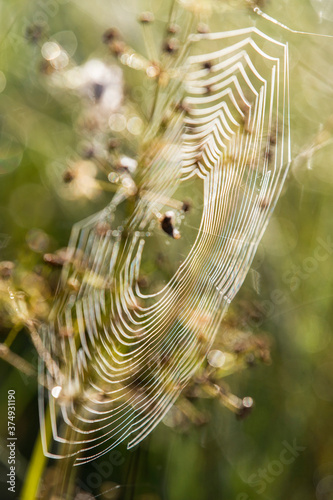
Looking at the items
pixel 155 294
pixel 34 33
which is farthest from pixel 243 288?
pixel 34 33

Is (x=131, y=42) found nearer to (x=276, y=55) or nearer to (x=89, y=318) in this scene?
(x=276, y=55)

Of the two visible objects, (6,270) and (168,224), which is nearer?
(168,224)

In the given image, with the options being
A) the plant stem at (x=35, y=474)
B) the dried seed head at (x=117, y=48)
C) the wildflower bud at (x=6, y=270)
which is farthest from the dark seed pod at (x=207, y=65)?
the plant stem at (x=35, y=474)

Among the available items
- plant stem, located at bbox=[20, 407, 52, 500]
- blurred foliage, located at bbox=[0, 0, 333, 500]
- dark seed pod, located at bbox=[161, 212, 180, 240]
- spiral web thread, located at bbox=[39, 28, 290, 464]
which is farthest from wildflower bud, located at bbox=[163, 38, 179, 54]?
plant stem, located at bbox=[20, 407, 52, 500]

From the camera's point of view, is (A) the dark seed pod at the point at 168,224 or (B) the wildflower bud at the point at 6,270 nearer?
(A) the dark seed pod at the point at 168,224

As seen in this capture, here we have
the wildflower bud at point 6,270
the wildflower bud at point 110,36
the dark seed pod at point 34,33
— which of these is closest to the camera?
the wildflower bud at point 6,270

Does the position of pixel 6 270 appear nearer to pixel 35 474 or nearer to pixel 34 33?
pixel 35 474

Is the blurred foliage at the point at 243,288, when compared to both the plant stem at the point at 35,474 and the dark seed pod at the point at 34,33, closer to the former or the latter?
the dark seed pod at the point at 34,33

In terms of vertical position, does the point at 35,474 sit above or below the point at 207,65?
below
